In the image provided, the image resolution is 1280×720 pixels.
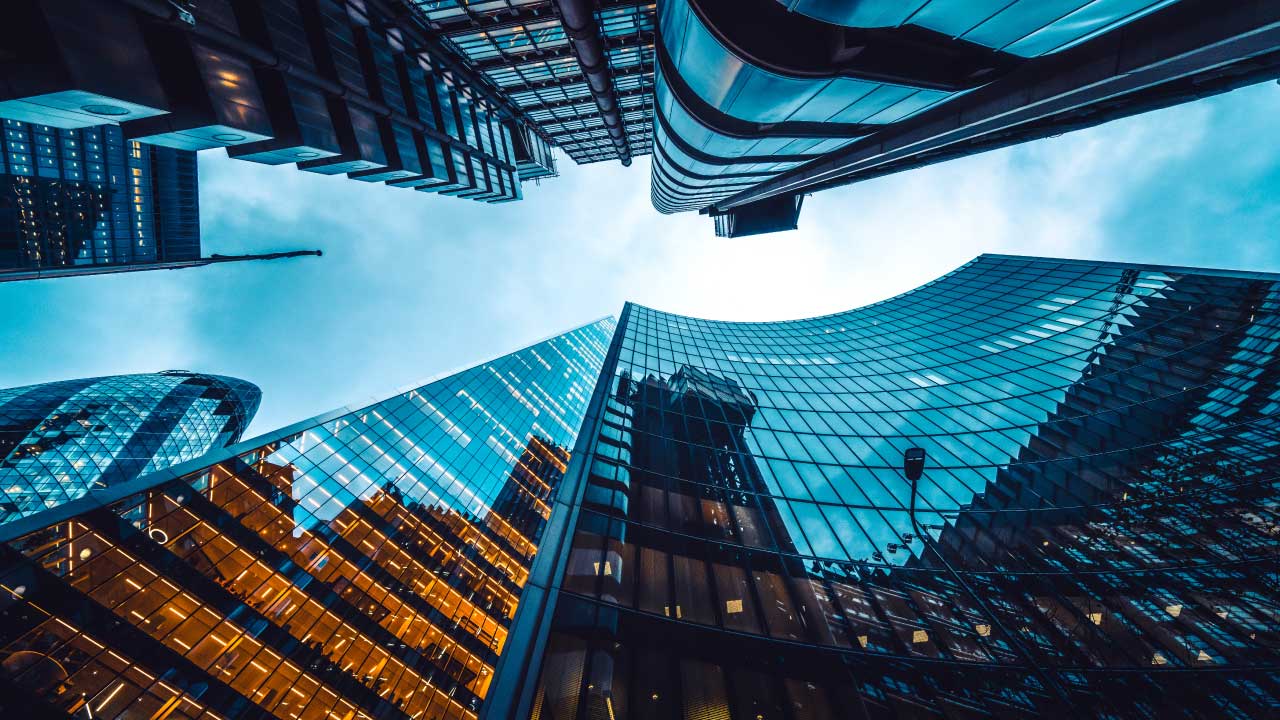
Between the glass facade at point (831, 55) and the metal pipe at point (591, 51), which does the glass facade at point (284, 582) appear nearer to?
the glass facade at point (831, 55)

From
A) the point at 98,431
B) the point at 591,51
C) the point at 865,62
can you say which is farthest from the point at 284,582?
the point at 98,431

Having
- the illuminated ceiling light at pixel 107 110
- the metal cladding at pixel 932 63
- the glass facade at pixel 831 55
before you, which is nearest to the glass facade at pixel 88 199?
the illuminated ceiling light at pixel 107 110

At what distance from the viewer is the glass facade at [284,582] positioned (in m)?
14.6

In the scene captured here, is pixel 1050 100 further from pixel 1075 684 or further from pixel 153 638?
pixel 153 638

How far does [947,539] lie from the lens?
13.1 m

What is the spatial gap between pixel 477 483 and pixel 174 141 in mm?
34629

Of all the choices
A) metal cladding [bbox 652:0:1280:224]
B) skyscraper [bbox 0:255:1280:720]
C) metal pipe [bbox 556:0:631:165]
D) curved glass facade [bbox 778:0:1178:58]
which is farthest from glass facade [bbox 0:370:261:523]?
curved glass facade [bbox 778:0:1178:58]

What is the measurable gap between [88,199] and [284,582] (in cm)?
8191

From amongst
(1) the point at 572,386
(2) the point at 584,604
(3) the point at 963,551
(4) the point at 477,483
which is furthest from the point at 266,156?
(1) the point at 572,386

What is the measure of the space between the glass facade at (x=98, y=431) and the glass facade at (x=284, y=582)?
43158 millimetres

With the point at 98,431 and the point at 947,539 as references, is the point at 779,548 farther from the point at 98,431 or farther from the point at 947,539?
the point at 98,431

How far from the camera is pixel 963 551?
1262 cm

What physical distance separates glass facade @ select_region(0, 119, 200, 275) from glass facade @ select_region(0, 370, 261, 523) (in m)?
19.7

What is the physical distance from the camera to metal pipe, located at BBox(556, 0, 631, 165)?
19406mm
